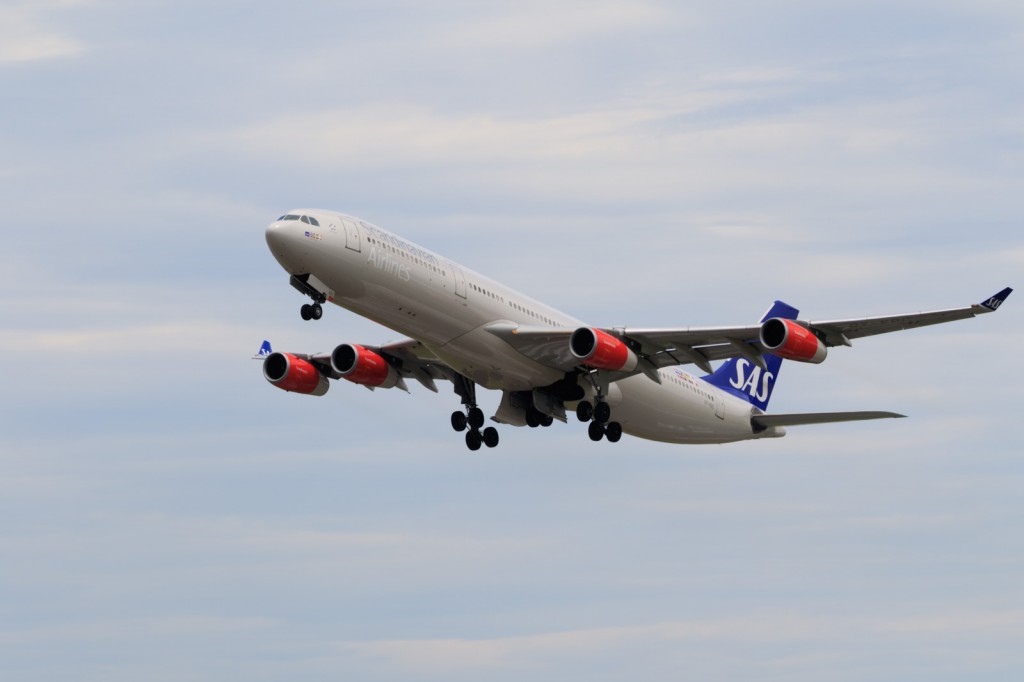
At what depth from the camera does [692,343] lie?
2215 inches

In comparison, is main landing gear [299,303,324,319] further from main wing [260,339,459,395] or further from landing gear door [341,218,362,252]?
main wing [260,339,459,395]

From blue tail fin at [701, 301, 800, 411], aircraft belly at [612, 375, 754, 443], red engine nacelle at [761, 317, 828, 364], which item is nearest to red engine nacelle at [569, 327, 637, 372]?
aircraft belly at [612, 375, 754, 443]

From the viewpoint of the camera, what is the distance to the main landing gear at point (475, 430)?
6238 centimetres

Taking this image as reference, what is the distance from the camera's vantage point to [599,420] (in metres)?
58.6

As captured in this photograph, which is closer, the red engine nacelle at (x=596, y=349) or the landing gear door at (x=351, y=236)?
the landing gear door at (x=351, y=236)

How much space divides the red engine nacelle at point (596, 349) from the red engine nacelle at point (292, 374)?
13063 mm

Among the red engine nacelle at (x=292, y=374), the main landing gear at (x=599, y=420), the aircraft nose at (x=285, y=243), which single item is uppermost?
the red engine nacelle at (x=292, y=374)

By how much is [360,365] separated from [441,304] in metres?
8.83

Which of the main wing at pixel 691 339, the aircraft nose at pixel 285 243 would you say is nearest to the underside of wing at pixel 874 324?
the main wing at pixel 691 339

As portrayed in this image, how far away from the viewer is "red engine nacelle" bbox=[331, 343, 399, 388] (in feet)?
200

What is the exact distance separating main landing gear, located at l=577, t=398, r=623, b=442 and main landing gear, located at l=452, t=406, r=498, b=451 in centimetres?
478

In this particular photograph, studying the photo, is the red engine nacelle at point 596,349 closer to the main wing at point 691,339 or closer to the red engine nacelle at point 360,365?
the main wing at point 691,339

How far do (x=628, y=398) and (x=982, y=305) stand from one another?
1682cm

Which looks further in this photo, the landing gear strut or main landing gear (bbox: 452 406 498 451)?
main landing gear (bbox: 452 406 498 451)
